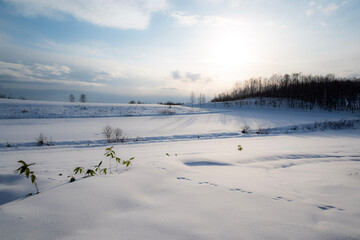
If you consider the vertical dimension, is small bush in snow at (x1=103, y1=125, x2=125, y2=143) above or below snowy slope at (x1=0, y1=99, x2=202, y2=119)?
below

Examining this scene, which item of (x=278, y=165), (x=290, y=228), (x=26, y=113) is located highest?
(x=26, y=113)

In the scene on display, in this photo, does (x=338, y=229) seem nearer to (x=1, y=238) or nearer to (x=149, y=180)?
(x=149, y=180)

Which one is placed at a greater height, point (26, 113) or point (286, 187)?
point (26, 113)

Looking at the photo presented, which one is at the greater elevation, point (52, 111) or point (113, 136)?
point (52, 111)

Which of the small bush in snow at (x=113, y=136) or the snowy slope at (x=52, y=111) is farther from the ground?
the snowy slope at (x=52, y=111)

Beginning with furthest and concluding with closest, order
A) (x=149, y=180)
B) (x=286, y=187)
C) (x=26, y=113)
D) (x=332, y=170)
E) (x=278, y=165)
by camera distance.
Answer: (x=26, y=113) < (x=278, y=165) < (x=332, y=170) < (x=149, y=180) < (x=286, y=187)

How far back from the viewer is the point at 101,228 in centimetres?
148

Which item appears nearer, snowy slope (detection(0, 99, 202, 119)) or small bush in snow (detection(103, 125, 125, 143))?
small bush in snow (detection(103, 125, 125, 143))

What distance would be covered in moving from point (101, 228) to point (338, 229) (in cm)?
224

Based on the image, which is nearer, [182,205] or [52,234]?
[52,234]

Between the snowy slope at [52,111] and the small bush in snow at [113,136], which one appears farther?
the snowy slope at [52,111]

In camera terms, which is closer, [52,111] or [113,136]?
[113,136]

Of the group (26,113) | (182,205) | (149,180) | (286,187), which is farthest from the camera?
(26,113)

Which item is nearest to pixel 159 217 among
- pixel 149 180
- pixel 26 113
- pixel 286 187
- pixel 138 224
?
pixel 138 224
